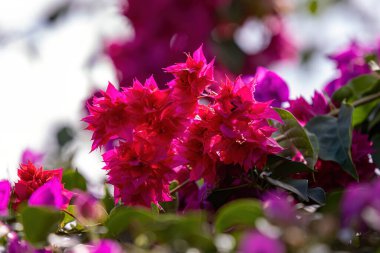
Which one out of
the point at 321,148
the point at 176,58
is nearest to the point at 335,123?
the point at 321,148

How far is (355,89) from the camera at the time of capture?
0.98 m

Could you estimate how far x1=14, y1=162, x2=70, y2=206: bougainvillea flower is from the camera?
78 centimetres

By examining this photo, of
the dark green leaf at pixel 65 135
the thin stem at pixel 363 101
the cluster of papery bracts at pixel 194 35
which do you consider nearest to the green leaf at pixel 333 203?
the thin stem at pixel 363 101

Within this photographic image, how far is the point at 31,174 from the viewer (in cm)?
80

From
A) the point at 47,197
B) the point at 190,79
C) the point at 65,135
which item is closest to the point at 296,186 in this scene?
the point at 190,79

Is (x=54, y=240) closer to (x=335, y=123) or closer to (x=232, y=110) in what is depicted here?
(x=232, y=110)

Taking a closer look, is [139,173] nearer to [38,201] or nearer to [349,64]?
[38,201]

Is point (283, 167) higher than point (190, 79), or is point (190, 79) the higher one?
point (190, 79)

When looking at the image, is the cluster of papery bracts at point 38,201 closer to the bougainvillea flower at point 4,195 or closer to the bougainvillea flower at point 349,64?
the bougainvillea flower at point 4,195

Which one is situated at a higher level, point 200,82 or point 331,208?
point 200,82

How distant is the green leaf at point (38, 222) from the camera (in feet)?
2.04

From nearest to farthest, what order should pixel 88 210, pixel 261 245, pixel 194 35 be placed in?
pixel 261 245 → pixel 88 210 → pixel 194 35

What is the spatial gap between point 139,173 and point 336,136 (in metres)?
0.23

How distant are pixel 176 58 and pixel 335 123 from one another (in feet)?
3.82
